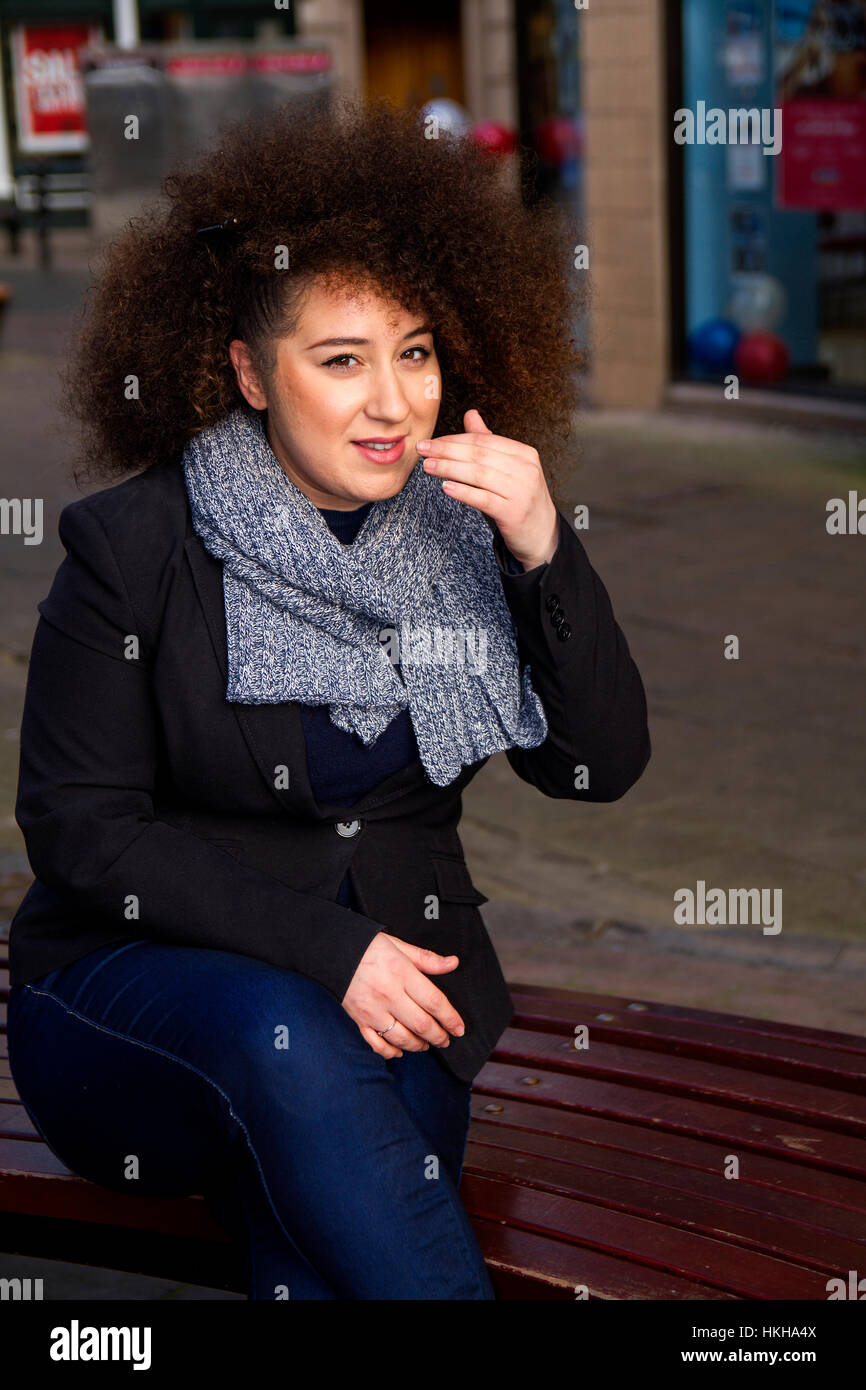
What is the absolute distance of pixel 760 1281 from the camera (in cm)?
197

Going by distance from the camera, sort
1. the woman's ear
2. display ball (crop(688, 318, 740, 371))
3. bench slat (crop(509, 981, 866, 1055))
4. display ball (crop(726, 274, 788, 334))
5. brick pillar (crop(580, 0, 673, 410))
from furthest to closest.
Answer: display ball (crop(688, 318, 740, 371))
display ball (crop(726, 274, 788, 334))
brick pillar (crop(580, 0, 673, 410))
bench slat (crop(509, 981, 866, 1055))
the woman's ear

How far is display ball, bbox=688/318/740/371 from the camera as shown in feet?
32.6

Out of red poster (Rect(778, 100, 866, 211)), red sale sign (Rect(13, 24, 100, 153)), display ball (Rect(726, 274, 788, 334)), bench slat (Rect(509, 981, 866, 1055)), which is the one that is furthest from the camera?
red sale sign (Rect(13, 24, 100, 153))

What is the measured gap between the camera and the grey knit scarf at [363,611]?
7.41ft

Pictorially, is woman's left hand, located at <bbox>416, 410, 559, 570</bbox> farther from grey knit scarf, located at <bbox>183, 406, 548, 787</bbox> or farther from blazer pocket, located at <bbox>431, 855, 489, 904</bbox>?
blazer pocket, located at <bbox>431, 855, 489, 904</bbox>

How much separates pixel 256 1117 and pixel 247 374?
94cm

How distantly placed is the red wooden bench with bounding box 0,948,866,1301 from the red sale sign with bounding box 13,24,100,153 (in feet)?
72.4

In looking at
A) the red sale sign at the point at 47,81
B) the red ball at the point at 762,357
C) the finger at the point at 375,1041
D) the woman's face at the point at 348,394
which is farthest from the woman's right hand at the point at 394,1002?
the red sale sign at the point at 47,81

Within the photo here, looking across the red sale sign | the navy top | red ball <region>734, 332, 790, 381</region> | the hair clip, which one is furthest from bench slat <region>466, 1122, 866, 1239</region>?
the red sale sign

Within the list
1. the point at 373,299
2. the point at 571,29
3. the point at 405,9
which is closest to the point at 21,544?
the point at 571,29

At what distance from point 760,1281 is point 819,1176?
24 cm

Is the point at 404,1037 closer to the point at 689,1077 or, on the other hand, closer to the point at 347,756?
the point at 347,756

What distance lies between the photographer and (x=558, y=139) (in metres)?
11.1
